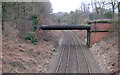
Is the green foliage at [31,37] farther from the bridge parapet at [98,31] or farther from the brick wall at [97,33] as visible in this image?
the brick wall at [97,33]

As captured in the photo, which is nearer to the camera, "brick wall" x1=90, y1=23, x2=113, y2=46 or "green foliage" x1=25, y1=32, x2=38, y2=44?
"green foliage" x1=25, y1=32, x2=38, y2=44

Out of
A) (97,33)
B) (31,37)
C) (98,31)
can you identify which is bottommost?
(31,37)

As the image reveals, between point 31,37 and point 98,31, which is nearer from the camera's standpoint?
point 31,37

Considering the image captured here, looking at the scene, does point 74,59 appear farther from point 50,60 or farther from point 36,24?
point 36,24

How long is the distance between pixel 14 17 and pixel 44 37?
5.67m

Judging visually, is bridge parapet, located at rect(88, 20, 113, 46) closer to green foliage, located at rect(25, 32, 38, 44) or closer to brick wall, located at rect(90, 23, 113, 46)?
brick wall, located at rect(90, 23, 113, 46)

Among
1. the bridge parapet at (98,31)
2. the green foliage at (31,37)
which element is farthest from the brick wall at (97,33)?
the green foliage at (31,37)

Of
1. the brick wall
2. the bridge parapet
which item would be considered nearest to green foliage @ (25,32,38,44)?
the bridge parapet

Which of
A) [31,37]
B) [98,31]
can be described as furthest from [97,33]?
[31,37]

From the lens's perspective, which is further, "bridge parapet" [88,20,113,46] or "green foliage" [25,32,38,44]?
"bridge parapet" [88,20,113,46]

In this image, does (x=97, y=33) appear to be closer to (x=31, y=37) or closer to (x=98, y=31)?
(x=98, y=31)

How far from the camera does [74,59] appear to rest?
1848cm

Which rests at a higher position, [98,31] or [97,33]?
[98,31]

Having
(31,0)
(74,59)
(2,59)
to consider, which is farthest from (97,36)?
(2,59)
